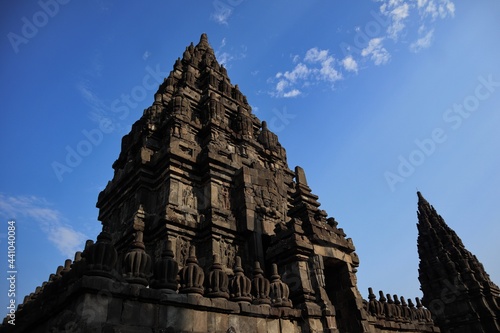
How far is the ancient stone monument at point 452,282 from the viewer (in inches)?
889

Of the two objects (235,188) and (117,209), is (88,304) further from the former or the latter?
(117,209)

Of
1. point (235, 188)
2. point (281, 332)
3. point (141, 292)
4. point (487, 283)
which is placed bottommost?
point (281, 332)

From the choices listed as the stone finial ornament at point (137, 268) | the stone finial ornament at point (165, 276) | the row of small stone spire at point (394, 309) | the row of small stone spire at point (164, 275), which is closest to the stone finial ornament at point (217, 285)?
the row of small stone spire at point (164, 275)

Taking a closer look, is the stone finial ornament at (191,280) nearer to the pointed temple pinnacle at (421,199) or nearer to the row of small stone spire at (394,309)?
the row of small stone spire at (394,309)

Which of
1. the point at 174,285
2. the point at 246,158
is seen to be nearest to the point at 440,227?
the point at 246,158

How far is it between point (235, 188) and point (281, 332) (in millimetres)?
7850

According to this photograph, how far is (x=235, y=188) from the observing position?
1498 centimetres

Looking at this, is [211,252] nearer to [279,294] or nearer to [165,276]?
[279,294]

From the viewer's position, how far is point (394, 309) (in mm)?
12945

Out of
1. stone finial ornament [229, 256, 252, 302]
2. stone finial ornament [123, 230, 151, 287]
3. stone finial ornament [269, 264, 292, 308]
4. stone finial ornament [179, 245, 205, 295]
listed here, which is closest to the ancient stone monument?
stone finial ornament [269, 264, 292, 308]

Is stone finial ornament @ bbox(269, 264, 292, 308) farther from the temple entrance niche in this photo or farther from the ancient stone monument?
the ancient stone monument

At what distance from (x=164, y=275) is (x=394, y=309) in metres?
10.3

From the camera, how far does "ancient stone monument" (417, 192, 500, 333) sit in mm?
22578

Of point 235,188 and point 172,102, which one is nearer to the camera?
point 235,188
